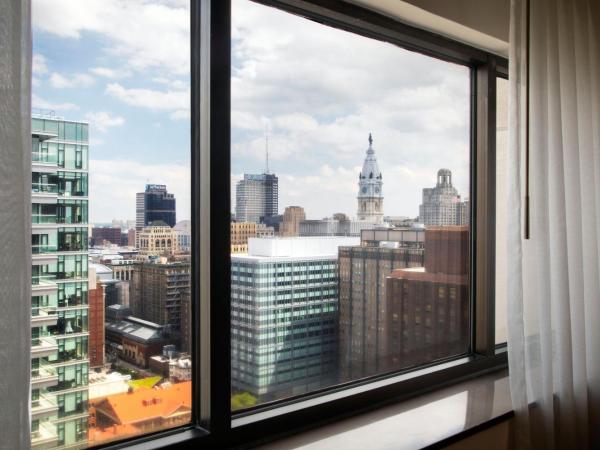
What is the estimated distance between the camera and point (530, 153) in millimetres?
1902

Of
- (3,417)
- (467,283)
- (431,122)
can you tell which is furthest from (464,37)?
(3,417)

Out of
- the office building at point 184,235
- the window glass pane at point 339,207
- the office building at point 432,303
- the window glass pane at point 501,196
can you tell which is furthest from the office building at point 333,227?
the window glass pane at point 501,196

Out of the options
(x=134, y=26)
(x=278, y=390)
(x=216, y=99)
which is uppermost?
(x=134, y=26)

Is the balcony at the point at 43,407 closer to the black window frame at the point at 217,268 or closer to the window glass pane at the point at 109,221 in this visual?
the window glass pane at the point at 109,221

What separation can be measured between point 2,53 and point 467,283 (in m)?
2.01

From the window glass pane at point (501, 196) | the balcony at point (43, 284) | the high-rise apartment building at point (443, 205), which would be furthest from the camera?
the window glass pane at point (501, 196)

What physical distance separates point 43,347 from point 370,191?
117 cm

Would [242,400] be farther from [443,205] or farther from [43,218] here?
[443,205]

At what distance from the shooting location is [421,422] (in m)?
1.77

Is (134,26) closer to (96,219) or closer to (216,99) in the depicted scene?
(216,99)

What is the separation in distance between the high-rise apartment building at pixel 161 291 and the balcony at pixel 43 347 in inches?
8.3

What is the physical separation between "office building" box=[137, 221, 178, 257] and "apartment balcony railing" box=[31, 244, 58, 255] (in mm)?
219

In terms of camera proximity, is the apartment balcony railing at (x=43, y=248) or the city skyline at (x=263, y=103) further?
the city skyline at (x=263, y=103)

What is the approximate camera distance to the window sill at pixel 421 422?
158 cm
